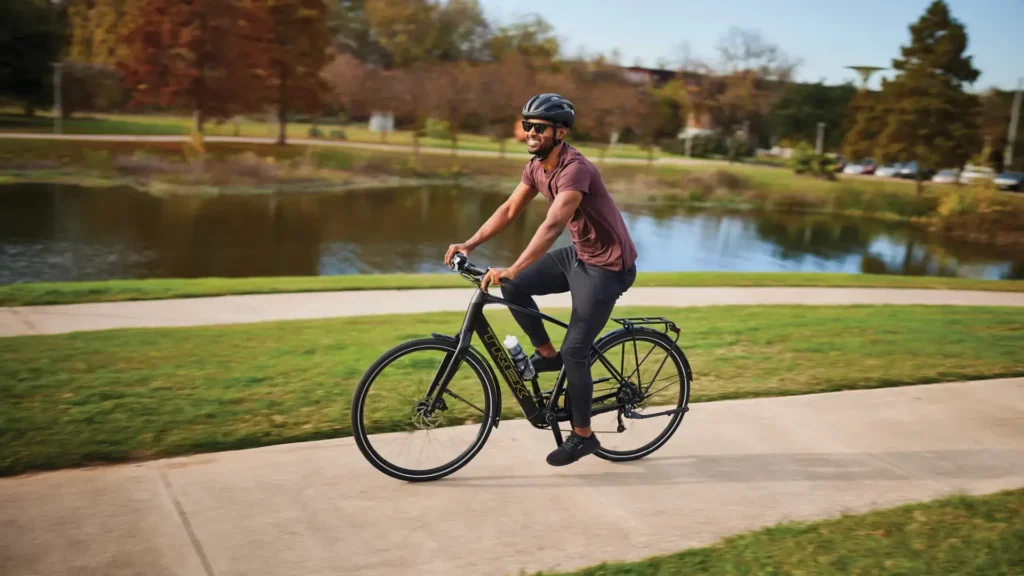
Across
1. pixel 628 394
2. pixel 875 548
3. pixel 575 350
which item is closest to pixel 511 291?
pixel 575 350

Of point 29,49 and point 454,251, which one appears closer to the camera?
point 454,251

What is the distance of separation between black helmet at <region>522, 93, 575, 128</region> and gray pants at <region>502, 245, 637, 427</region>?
69cm

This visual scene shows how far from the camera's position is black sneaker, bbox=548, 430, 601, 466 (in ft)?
14.8

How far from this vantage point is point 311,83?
42.7 meters

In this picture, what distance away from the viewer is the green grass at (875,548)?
3516 millimetres

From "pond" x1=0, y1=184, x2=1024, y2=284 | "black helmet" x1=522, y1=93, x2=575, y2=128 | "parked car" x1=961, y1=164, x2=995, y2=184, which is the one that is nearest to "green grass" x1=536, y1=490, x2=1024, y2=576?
"black helmet" x1=522, y1=93, x2=575, y2=128

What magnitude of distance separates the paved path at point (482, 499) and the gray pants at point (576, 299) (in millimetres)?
495

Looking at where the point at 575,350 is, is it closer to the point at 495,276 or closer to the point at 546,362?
the point at 546,362

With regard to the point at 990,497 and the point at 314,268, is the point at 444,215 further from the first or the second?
the point at 990,497

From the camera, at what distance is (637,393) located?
4.89 metres

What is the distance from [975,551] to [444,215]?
24.8m

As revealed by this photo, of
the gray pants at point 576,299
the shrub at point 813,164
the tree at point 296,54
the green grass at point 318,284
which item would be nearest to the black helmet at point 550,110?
the gray pants at point 576,299

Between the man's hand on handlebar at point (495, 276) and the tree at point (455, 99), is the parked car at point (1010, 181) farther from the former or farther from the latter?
the man's hand on handlebar at point (495, 276)

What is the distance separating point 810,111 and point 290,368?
6141cm
